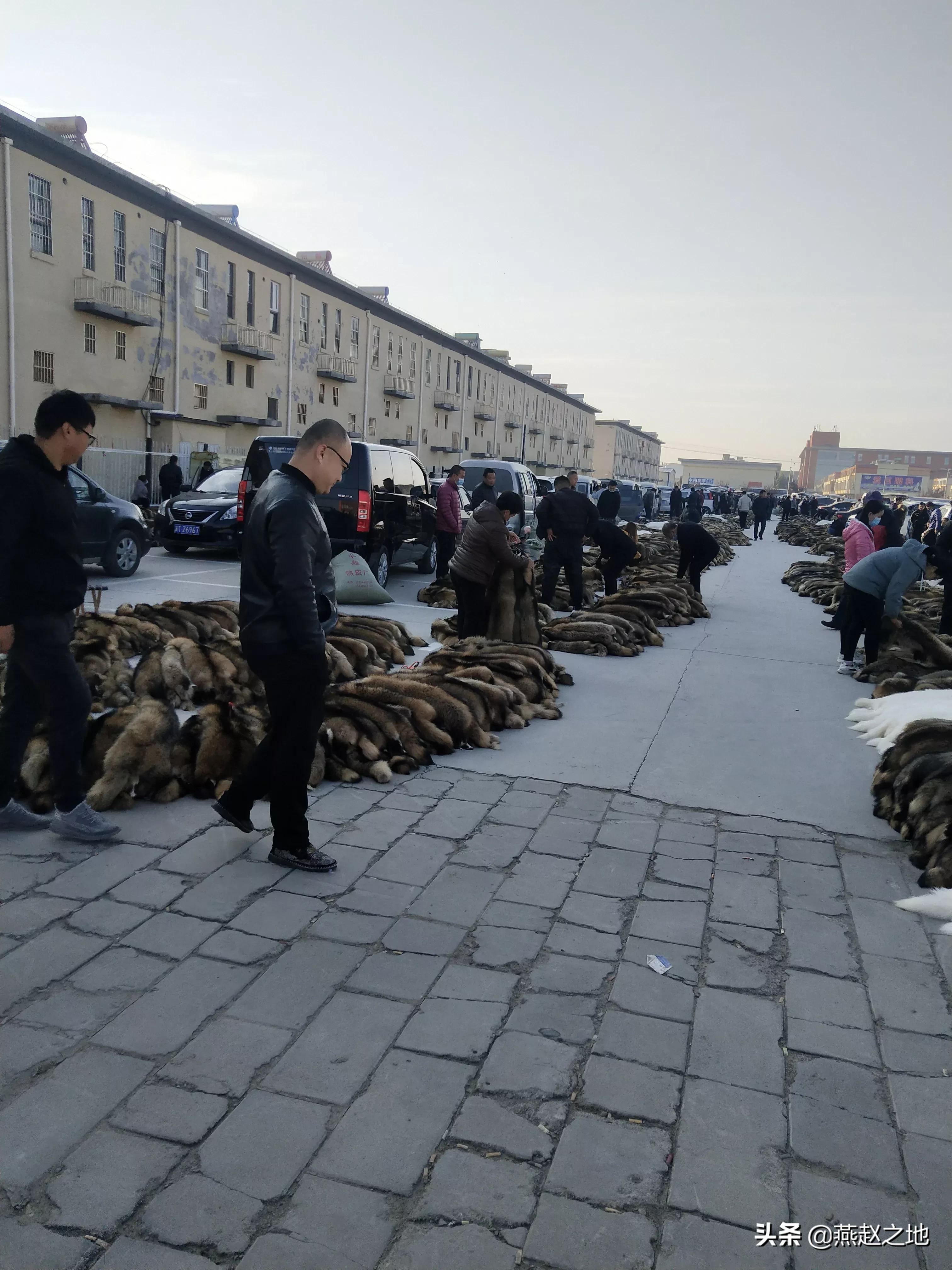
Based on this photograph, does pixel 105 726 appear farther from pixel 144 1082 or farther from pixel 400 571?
pixel 400 571

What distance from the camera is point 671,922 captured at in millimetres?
4094

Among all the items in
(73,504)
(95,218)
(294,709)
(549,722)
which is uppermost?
(95,218)

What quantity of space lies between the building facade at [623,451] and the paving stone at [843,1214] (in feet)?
340

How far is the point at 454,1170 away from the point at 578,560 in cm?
1071

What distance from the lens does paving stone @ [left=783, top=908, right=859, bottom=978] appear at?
377 centimetres

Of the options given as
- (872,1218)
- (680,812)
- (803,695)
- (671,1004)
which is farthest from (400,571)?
(872,1218)

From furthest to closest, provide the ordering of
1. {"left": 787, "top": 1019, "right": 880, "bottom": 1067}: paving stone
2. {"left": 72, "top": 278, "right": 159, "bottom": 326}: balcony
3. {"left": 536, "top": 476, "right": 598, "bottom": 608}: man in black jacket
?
{"left": 72, "top": 278, "right": 159, "bottom": 326}: balcony → {"left": 536, "top": 476, "right": 598, "bottom": 608}: man in black jacket → {"left": 787, "top": 1019, "right": 880, "bottom": 1067}: paving stone

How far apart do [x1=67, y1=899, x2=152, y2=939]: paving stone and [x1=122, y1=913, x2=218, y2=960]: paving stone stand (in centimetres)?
5

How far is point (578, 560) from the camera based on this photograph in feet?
42.1

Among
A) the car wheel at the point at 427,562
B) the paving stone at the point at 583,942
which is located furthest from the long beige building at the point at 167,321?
the paving stone at the point at 583,942

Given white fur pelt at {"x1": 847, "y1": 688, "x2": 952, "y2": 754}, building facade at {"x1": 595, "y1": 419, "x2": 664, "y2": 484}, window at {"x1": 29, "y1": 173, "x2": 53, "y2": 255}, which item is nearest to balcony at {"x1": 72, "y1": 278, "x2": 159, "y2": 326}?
window at {"x1": 29, "y1": 173, "x2": 53, "y2": 255}

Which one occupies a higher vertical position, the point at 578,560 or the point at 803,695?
the point at 578,560

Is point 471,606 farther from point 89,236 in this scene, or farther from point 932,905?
point 89,236

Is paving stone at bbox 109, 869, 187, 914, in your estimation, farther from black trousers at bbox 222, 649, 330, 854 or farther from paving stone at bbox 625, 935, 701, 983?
paving stone at bbox 625, 935, 701, 983
